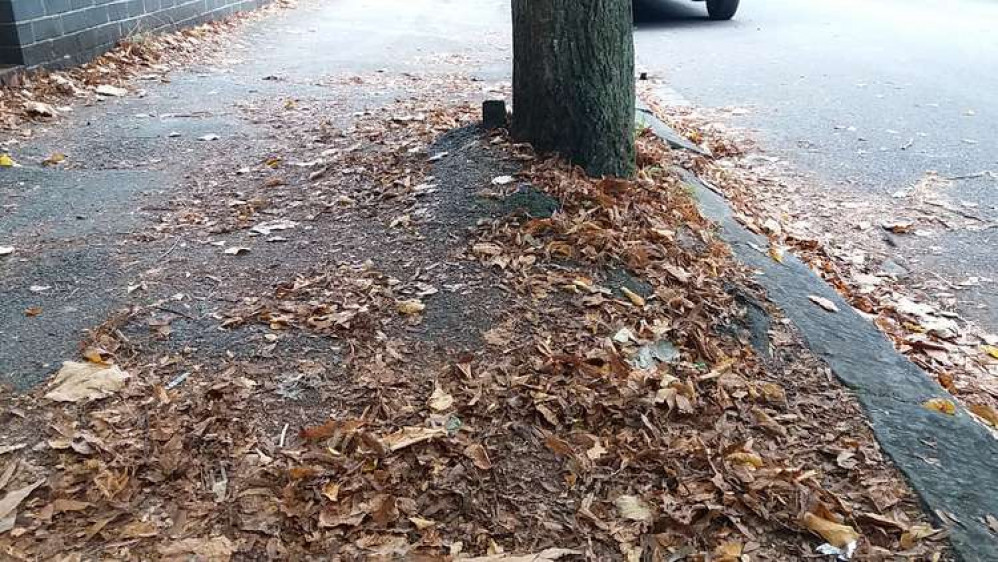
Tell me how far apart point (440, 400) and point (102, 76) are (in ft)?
17.9

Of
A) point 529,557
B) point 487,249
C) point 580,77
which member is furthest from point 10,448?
point 580,77

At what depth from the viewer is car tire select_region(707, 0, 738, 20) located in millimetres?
11469

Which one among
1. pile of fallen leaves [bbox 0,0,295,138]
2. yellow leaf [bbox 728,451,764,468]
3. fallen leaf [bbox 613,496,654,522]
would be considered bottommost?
fallen leaf [bbox 613,496,654,522]

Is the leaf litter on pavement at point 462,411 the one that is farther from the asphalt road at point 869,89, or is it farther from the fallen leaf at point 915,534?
the asphalt road at point 869,89

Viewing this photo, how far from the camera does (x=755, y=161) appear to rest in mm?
5617

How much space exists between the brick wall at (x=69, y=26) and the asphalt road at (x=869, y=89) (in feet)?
16.4

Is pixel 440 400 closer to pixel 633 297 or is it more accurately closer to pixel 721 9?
pixel 633 297

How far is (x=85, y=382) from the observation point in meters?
2.46

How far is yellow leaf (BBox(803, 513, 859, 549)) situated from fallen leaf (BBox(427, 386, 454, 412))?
3.32ft

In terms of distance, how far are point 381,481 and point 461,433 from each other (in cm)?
28

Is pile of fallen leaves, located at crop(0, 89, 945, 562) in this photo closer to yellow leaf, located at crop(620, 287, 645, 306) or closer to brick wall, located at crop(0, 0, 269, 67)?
yellow leaf, located at crop(620, 287, 645, 306)

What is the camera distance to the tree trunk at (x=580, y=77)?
136 inches

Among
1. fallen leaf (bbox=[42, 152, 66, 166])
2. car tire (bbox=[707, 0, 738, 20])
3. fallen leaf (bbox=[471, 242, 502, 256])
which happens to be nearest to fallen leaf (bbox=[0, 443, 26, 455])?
fallen leaf (bbox=[471, 242, 502, 256])

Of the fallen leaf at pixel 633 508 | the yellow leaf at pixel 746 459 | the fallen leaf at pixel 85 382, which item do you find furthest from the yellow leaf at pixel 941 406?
the fallen leaf at pixel 85 382
